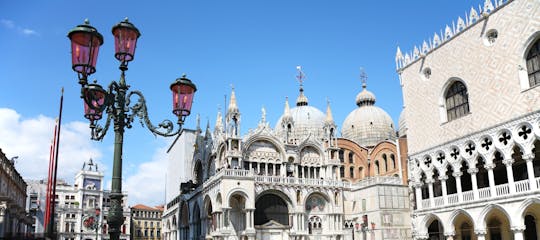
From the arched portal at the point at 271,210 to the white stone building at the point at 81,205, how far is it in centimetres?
3616

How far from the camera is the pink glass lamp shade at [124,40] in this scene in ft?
32.6

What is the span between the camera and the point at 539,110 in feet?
76.4

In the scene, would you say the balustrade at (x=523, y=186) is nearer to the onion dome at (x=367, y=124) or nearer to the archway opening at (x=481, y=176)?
the archway opening at (x=481, y=176)

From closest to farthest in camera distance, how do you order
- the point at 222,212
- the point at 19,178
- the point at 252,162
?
the point at 222,212 < the point at 252,162 < the point at 19,178

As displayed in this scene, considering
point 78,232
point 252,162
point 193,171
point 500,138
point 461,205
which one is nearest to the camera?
point 500,138

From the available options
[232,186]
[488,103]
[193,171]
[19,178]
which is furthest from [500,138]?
[19,178]

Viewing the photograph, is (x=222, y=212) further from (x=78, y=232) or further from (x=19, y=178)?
(x=78, y=232)

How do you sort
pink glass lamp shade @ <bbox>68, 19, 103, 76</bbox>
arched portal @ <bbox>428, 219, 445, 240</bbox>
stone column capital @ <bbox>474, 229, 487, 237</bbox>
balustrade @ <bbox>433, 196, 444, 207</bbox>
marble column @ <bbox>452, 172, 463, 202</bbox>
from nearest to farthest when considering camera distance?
pink glass lamp shade @ <bbox>68, 19, 103, 76</bbox>
stone column capital @ <bbox>474, 229, 487, 237</bbox>
marble column @ <bbox>452, 172, 463, 202</bbox>
balustrade @ <bbox>433, 196, 444, 207</bbox>
arched portal @ <bbox>428, 219, 445, 240</bbox>

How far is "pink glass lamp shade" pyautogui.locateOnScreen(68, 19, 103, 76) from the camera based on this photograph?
30.0 ft

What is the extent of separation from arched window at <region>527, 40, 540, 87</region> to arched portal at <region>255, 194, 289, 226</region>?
2044 cm

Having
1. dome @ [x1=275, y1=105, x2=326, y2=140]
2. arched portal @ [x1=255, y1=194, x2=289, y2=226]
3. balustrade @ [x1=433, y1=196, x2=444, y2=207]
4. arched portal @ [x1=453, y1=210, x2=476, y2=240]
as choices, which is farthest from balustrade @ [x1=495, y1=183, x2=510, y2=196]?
dome @ [x1=275, y1=105, x2=326, y2=140]

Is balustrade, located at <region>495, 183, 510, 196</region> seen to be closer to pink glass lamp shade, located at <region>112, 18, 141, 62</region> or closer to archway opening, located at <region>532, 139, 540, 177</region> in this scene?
archway opening, located at <region>532, 139, 540, 177</region>

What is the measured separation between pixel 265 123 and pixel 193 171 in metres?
12.9

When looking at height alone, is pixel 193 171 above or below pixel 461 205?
above
